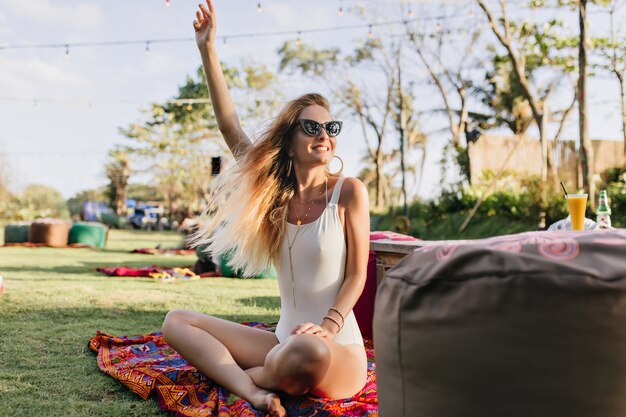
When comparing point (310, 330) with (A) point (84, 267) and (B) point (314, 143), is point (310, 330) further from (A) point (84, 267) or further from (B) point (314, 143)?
(A) point (84, 267)

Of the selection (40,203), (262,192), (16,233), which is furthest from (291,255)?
(40,203)

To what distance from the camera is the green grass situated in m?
2.44

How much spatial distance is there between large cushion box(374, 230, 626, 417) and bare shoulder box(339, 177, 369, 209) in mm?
1020

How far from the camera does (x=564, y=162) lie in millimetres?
14844

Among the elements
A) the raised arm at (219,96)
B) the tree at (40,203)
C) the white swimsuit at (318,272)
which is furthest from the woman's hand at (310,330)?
the tree at (40,203)

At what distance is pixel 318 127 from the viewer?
253 cm

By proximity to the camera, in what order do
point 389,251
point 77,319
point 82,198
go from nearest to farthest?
point 389,251 < point 77,319 < point 82,198

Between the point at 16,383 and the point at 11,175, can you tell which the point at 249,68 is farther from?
the point at 16,383

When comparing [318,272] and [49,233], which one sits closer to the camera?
[318,272]

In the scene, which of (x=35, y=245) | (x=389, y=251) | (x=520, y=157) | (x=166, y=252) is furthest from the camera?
(x=520, y=157)

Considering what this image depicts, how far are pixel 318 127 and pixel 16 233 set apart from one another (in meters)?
14.4

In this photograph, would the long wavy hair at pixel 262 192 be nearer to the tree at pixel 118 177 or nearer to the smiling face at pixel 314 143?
the smiling face at pixel 314 143

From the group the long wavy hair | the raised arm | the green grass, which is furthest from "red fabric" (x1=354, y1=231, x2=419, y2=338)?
the raised arm

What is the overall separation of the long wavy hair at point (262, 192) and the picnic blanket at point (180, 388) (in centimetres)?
55
